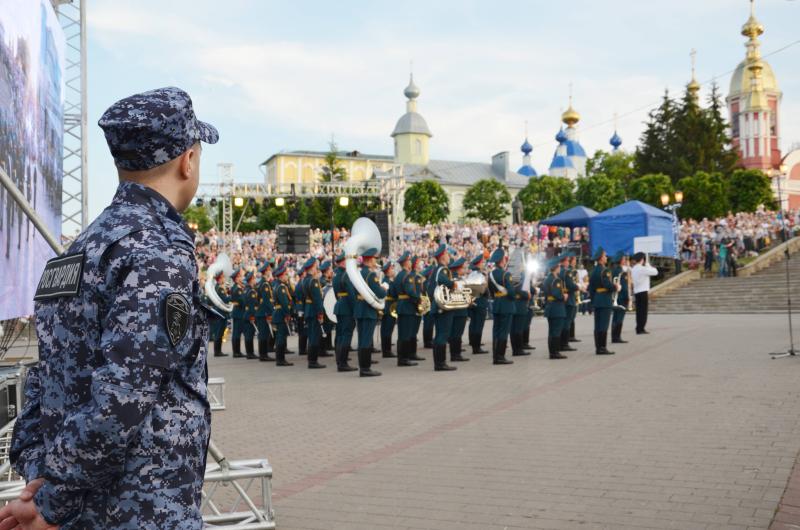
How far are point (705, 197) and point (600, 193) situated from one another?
68.5ft

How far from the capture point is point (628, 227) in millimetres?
29719

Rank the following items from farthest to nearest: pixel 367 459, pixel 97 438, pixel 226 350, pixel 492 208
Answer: pixel 492 208
pixel 226 350
pixel 367 459
pixel 97 438

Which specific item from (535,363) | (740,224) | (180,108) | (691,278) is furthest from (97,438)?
(740,224)

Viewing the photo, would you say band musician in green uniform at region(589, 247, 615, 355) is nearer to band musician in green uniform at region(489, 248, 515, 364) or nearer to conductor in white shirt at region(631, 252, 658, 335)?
band musician in green uniform at region(489, 248, 515, 364)

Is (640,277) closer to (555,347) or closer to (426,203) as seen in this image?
(555,347)

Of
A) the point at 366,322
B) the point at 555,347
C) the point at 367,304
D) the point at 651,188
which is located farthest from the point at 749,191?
the point at 366,322

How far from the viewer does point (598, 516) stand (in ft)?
15.4

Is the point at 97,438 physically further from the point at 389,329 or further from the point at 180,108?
the point at 389,329

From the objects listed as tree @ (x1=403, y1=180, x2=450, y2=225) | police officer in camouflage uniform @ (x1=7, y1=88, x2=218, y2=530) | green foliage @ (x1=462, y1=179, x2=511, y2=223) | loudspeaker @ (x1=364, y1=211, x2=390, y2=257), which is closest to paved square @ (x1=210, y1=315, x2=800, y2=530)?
police officer in camouflage uniform @ (x1=7, y1=88, x2=218, y2=530)

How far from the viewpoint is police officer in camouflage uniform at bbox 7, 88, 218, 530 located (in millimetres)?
1815

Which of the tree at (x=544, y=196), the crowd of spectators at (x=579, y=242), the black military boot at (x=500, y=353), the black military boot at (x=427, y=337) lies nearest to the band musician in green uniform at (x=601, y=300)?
the black military boot at (x=500, y=353)

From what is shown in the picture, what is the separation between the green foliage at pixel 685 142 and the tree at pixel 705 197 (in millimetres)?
16146

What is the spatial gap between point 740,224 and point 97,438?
36707 mm

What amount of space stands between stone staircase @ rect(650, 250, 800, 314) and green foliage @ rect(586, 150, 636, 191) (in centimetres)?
4705
